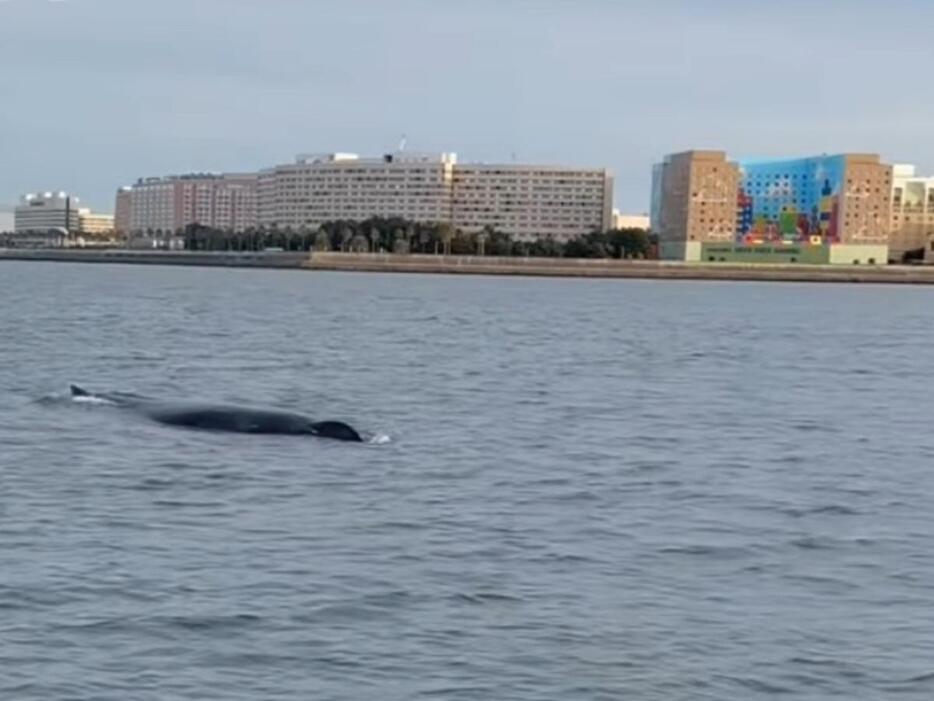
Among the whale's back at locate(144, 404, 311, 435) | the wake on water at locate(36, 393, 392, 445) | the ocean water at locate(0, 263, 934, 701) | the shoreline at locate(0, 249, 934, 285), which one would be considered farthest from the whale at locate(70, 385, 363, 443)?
the shoreline at locate(0, 249, 934, 285)

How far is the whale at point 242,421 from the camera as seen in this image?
85.5ft

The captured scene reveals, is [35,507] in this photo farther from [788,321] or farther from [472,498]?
[788,321]

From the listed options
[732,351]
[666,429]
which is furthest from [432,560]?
[732,351]

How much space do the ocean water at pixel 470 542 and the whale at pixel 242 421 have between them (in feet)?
1.75

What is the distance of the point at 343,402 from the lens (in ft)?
110

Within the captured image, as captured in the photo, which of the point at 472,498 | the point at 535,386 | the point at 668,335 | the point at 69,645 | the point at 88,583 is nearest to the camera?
the point at 69,645

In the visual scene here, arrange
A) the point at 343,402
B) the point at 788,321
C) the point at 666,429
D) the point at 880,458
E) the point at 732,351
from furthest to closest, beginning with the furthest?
the point at 788,321 → the point at 732,351 → the point at 343,402 → the point at 666,429 → the point at 880,458

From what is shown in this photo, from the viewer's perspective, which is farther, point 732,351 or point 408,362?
point 732,351

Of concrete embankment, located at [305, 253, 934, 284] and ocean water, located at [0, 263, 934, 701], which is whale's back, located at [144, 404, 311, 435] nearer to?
ocean water, located at [0, 263, 934, 701]

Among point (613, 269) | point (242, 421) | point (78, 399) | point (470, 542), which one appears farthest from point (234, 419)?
point (613, 269)

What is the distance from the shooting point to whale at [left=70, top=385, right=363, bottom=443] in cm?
2606

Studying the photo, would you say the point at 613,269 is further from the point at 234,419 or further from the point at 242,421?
the point at 242,421

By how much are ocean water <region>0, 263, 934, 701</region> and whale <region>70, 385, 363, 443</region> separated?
535mm

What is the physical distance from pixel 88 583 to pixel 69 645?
79.1 inches
